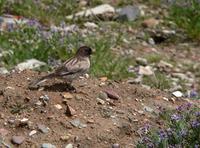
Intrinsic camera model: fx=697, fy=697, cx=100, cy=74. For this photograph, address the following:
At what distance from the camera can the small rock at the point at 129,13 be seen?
12875 mm

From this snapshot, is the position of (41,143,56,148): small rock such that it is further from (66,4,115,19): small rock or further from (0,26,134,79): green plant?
(66,4,115,19): small rock

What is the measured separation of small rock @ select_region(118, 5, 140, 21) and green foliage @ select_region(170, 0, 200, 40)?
0.66 meters

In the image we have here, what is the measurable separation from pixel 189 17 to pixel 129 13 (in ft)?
3.78

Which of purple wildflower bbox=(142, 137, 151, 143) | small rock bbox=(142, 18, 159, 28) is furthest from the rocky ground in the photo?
small rock bbox=(142, 18, 159, 28)

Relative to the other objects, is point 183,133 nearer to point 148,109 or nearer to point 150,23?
point 148,109

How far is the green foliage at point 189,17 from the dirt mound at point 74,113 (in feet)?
15.1

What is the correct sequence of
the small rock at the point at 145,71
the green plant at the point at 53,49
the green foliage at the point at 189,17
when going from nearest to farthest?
the green plant at the point at 53,49
the small rock at the point at 145,71
the green foliage at the point at 189,17

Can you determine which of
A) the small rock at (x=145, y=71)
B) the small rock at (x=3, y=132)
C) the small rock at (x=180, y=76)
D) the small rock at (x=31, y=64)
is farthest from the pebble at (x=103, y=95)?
the small rock at (x=180, y=76)

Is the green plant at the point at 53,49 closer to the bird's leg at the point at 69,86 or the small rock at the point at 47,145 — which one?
the bird's leg at the point at 69,86

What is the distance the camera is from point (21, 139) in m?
6.67

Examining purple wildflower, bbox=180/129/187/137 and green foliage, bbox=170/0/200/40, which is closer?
purple wildflower, bbox=180/129/187/137

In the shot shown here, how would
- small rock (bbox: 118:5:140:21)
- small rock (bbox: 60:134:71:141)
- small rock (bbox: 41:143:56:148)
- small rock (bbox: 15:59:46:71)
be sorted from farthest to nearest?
small rock (bbox: 118:5:140:21), small rock (bbox: 15:59:46:71), small rock (bbox: 60:134:71:141), small rock (bbox: 41:143:56:148)

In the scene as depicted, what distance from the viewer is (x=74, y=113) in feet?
23.2

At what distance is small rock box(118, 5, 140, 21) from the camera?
42.2ft
